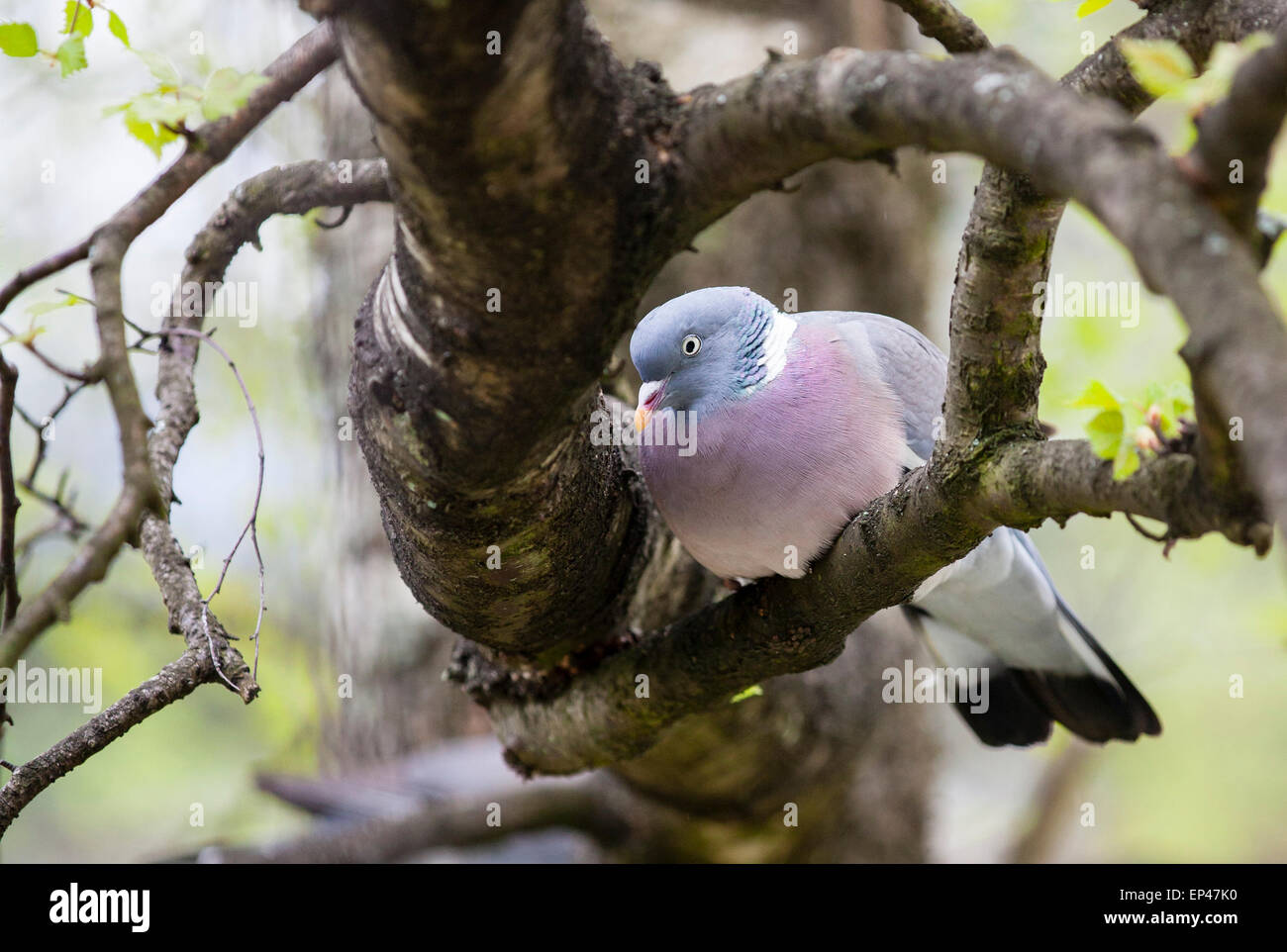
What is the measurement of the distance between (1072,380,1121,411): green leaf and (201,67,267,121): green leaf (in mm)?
1272

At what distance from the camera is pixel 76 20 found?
1.49 m

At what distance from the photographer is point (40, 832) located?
7.28 m

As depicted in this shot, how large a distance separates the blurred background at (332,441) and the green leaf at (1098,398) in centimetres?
148

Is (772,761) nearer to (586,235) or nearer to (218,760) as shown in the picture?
(586,235)

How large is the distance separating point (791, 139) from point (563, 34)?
0.99 ft

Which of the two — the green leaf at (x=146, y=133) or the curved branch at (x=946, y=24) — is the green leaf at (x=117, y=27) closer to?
the green leaf at (x=146, y=133)

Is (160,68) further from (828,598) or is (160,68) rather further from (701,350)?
(828,598)

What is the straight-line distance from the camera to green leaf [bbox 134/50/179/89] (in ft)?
4.99

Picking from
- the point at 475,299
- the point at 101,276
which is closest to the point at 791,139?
the point at 475,299

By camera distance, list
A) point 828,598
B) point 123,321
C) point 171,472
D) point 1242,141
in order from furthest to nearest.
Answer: point 828,598
point 171,472
point 123,321
point 1242,141

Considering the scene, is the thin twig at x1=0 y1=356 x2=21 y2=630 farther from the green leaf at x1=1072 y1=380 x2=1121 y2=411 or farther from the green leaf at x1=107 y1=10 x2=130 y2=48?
the green leaf at x1=1072 y1=380 x2=1121 y2=411

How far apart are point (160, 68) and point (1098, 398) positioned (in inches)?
57.2

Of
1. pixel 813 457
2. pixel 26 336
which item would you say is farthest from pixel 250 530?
pixel 813 457

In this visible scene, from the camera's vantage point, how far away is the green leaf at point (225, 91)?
149 cm
